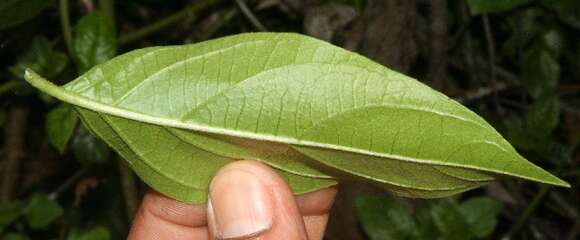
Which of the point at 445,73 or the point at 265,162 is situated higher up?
the point at 265,162

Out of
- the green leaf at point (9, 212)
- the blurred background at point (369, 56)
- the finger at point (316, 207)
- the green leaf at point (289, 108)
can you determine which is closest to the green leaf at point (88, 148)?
the blurred background at point (369, 56)

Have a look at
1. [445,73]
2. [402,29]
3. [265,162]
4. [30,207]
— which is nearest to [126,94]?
[265,162]

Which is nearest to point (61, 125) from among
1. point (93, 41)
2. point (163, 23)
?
point (93, 41)

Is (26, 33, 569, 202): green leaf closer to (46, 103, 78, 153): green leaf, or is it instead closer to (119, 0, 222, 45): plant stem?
(46, 103, 78, 153): green leaf

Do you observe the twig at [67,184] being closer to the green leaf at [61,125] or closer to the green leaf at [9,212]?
the green leaf at [9,212]

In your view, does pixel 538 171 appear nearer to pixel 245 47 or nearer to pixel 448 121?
pixel 448 121

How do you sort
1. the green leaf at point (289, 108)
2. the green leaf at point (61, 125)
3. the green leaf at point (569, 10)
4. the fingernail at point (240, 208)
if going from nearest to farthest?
the green leaf at point (289, 108), the fingernail at point (240, 208), the green leaf at point (61, 125), the green leaf at point (569, 10)
